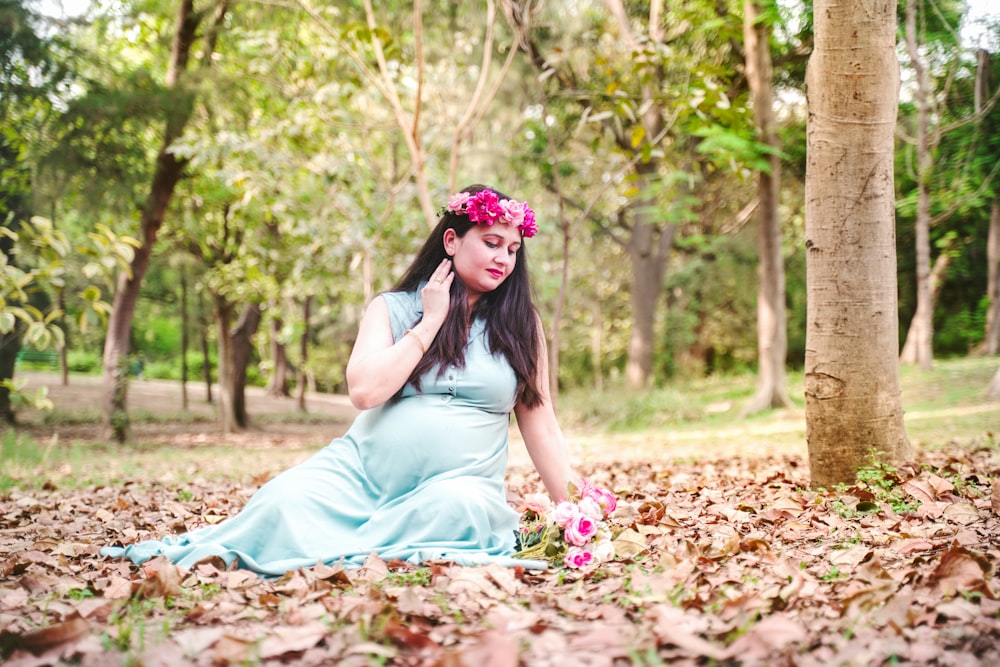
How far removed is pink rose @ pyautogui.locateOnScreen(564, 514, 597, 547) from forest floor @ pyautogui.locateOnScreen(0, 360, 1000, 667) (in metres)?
0.13

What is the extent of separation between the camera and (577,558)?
270 centimetres

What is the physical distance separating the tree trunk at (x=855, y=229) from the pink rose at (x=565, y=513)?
1595 millimetres

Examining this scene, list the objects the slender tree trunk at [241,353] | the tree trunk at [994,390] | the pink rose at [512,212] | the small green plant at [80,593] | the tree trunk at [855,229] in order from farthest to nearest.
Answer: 1. the slender tree trunk at [241,353]
2. the tree trunk at [994,390]
3. the tree trunk at [855,229]
4. the pink rose at [512,212]
5. the small green plant at [80,593]

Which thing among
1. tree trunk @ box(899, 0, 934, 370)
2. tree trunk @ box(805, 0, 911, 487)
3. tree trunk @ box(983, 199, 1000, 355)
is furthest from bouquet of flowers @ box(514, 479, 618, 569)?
tree trunk @ box(983, 199, 1000, 355)

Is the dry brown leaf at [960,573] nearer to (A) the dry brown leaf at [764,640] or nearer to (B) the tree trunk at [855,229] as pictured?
(A) the dry brown leaf at [764,640]

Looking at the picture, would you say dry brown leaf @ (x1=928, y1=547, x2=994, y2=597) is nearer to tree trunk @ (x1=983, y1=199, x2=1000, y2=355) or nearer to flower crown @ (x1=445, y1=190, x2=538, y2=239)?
flower crown @ (x1=445, y1=190, x2=538, y2=239)

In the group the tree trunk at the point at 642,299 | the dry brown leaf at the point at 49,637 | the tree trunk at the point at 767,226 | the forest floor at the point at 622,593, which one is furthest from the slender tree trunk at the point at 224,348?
the dry brown leaf at the point at 49,637

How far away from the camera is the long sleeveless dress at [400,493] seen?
2.83m

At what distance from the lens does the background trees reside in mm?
9266

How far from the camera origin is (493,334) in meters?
3.25

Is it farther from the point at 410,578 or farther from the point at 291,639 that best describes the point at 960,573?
the point at 291,639

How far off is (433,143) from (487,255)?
9.24 metres

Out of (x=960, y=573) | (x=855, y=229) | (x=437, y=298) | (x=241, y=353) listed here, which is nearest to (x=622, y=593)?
(x=960, y=573)

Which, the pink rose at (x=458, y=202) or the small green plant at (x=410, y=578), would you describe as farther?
the pink rose at (x=458, y=202)
